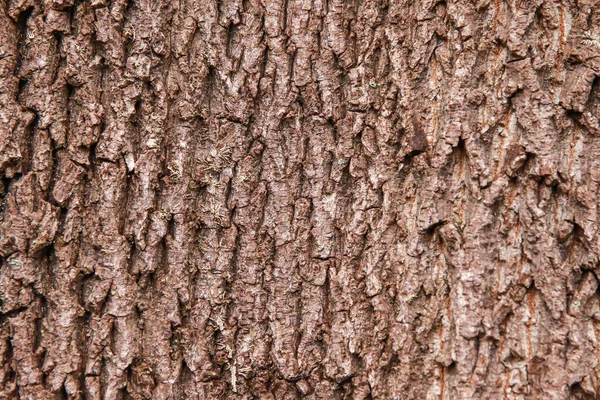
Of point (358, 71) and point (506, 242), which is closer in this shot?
point (506, 242)

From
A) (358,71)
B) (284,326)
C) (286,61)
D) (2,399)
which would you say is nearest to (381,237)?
(284,326)

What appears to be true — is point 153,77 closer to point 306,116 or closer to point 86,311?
point 306,116

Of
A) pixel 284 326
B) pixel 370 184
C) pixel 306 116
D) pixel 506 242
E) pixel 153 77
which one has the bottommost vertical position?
pixel 284 326

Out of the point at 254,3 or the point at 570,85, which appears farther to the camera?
the point at 254,3

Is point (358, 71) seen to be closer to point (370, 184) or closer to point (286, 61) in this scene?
point (286, 61)

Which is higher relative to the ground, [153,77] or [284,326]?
[153,77]

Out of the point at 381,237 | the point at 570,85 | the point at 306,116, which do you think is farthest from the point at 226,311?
the point at 570,85
